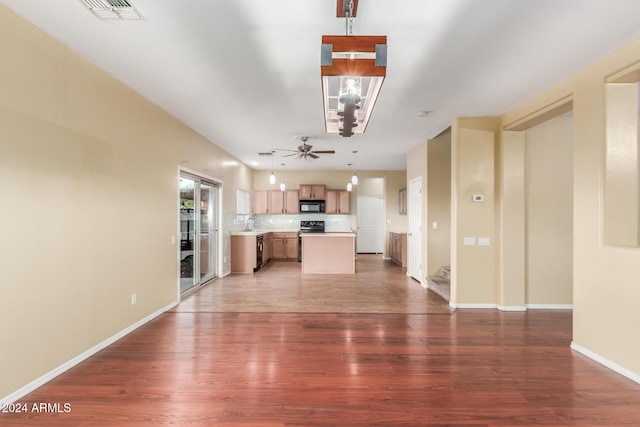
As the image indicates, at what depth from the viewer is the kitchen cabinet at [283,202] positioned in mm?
8648

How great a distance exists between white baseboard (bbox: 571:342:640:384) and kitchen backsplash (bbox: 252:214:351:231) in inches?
252

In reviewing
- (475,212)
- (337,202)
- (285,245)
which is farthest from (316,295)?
(337,202)

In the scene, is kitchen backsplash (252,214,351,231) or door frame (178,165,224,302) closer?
door frame (178,165,224,302)

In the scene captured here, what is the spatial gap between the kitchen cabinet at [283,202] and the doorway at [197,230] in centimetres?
273

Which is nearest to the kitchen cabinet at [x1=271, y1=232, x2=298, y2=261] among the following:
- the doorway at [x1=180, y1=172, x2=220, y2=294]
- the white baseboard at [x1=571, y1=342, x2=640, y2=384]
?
the doorway at [x1=180, y1=172, x2=220, y2=294]

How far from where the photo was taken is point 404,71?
278 cm

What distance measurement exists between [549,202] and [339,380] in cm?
389

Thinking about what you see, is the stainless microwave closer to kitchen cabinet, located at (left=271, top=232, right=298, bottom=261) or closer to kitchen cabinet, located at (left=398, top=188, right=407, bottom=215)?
kitchen cabinet, located at (left=271, top=232, right=298, bottom=261)

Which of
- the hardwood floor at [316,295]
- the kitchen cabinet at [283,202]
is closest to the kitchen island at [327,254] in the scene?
the hardwood floor at [316,295]

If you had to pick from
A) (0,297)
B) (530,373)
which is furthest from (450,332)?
(0,297)

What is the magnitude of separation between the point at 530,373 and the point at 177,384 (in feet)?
9.58

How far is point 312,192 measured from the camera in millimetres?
8625

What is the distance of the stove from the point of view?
878 cm

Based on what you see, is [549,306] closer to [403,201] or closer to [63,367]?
[403,201]
